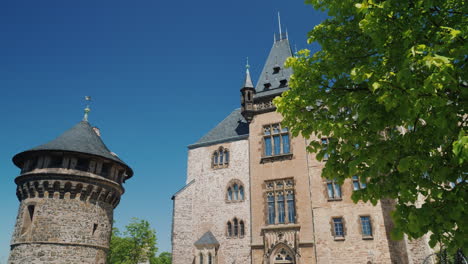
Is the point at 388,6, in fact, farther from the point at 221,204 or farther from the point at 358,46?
the point at 221,204

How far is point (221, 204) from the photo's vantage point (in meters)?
24.8

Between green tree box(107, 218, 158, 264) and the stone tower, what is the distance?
21.7m

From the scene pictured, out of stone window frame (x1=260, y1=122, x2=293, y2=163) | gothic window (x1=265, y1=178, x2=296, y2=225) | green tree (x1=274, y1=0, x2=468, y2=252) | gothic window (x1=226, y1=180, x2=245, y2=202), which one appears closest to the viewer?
green tree (x1=274, y1=0, x2=468, y2=252)

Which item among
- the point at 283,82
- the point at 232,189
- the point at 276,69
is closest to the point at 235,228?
the point at 232,189

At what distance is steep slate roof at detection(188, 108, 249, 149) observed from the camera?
26875 millimetres

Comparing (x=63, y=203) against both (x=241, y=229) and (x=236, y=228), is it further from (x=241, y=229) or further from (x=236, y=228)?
(x=241, y=229)

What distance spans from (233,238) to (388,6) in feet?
67.5

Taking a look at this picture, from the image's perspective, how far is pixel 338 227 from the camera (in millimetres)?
20672

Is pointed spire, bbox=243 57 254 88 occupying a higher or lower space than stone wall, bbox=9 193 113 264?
higher

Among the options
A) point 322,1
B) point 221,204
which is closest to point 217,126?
point 221,204

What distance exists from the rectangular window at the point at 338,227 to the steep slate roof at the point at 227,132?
31.0ft

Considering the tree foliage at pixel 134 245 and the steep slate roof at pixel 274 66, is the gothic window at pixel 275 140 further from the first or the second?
the tree foliage at pixel 134 245

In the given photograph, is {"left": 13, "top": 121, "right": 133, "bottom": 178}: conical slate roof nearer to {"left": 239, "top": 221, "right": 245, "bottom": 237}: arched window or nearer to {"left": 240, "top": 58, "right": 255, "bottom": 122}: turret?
{"left": 239, "top": 221, "right": 245, "bottom": 237}: arched window

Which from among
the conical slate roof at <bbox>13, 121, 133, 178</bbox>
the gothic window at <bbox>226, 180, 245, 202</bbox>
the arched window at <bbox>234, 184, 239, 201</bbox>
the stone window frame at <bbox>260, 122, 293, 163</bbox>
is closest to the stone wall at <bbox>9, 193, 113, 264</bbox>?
the conical slate roof at <bbox>13, 121, 133, 178</bbox>
